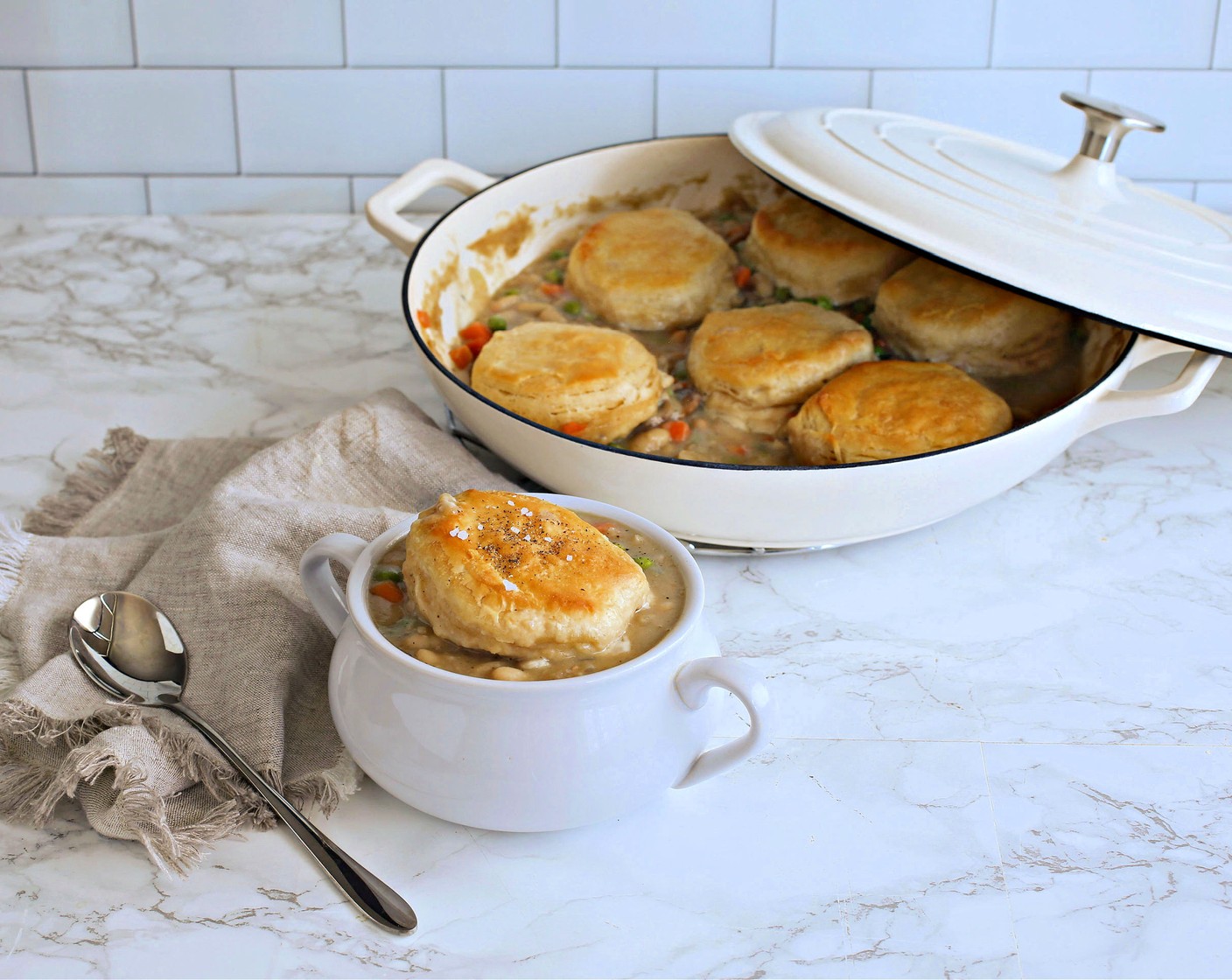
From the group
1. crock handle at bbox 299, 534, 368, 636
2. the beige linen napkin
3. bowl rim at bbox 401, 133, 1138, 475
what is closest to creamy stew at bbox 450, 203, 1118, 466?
bowl rim at bbox 401, 133, 1138, 475

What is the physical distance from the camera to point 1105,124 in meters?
1.29

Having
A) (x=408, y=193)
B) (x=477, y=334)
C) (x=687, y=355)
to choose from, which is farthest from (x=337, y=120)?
(x=687, y=355)

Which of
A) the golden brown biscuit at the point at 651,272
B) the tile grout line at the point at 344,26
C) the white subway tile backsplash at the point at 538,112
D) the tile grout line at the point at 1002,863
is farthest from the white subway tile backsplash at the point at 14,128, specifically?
the tile grout line at the point at 1002,863

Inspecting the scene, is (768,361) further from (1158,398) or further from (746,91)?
(746,91)

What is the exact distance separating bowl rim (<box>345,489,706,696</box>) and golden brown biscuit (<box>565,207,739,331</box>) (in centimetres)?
64

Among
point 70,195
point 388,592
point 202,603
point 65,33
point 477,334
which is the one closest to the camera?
point 388,592

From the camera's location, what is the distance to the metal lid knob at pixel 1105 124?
4.13 feet

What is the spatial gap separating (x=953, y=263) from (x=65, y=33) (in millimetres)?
1573

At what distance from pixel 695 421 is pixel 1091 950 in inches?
28.7

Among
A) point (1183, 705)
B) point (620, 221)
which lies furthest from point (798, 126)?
point (1183, 705)

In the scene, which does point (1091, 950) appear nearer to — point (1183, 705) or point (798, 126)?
point (1183, 705)

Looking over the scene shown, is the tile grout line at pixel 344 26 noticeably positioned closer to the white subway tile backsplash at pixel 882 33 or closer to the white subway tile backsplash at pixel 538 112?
the white subway tile backsplash at pixel 538 112

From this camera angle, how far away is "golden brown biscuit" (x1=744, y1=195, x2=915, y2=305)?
5.20 ft

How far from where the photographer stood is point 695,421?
136cm
